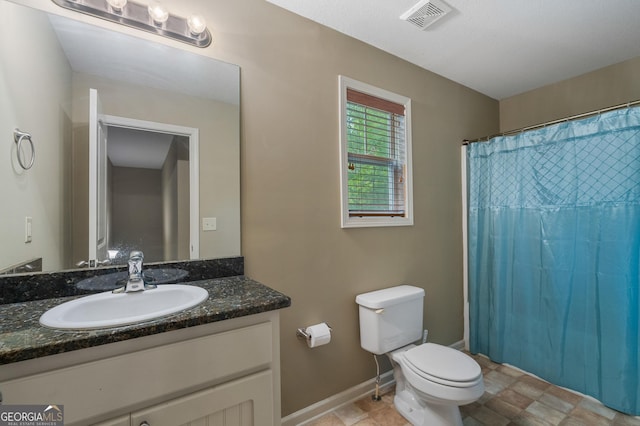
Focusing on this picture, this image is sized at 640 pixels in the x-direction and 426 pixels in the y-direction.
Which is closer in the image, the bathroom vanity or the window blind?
the bathroom vanity

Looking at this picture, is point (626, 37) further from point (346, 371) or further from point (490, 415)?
point (346, 371)

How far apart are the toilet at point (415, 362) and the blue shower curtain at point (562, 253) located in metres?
0.87

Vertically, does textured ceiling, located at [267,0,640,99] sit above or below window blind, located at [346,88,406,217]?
above

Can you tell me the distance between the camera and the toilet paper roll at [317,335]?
60.0 inches

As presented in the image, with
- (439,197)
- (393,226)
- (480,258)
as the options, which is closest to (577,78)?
(439,197)

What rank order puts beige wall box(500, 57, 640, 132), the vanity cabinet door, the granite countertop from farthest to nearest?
→ 1. beige wall box(500, 57, 640, 132)
2. the vanity cabinet door
3. the granite countertop

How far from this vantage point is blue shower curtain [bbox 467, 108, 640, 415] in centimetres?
169

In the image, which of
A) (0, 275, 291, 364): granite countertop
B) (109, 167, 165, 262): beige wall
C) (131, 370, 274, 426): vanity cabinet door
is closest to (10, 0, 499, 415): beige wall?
(109, 167, 165, 262): beige wall

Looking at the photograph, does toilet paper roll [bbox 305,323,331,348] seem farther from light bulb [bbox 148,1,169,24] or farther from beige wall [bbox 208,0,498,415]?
light bulb [bbox 148,1,169,24]

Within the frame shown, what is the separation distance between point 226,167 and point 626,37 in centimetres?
267

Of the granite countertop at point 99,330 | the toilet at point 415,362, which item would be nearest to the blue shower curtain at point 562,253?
the toilet at point 415,362

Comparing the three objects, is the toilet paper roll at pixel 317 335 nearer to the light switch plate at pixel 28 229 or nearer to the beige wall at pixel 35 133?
the beige wall at pixel 35 133

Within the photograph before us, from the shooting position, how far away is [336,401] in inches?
68.4

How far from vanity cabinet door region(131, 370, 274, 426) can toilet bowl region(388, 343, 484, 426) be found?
84cm
